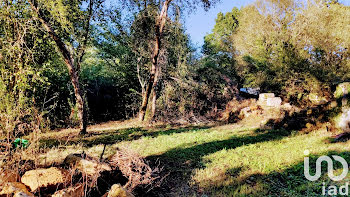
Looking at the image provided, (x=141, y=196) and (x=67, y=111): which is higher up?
(x=67, y=111)

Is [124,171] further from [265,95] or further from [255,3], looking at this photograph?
[255,3]

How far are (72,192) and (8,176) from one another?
104 centimetres

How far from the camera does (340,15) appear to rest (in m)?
15.1

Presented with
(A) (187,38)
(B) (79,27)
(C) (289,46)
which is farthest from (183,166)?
(C) (289,46)

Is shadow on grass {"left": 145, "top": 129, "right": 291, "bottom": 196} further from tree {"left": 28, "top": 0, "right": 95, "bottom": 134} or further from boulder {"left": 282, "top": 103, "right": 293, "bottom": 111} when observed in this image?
tree {"left": 28, "top": 0, "right": 95, "bottom": 134}

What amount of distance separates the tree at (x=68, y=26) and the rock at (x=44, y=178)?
Result: 15.0ft

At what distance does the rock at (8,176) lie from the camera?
3072mm

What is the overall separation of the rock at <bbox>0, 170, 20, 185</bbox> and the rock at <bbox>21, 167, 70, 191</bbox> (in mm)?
101

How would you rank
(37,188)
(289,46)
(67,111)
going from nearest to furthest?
(37,188) < (67,111) < (289,46)

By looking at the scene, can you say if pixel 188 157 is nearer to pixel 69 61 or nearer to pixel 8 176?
pixel 8 176

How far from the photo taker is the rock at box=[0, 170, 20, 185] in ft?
10.1

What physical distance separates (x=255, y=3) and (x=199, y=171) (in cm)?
2113

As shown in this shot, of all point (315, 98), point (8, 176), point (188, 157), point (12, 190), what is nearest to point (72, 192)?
point (12, 190)

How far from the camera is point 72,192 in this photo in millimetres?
2990
